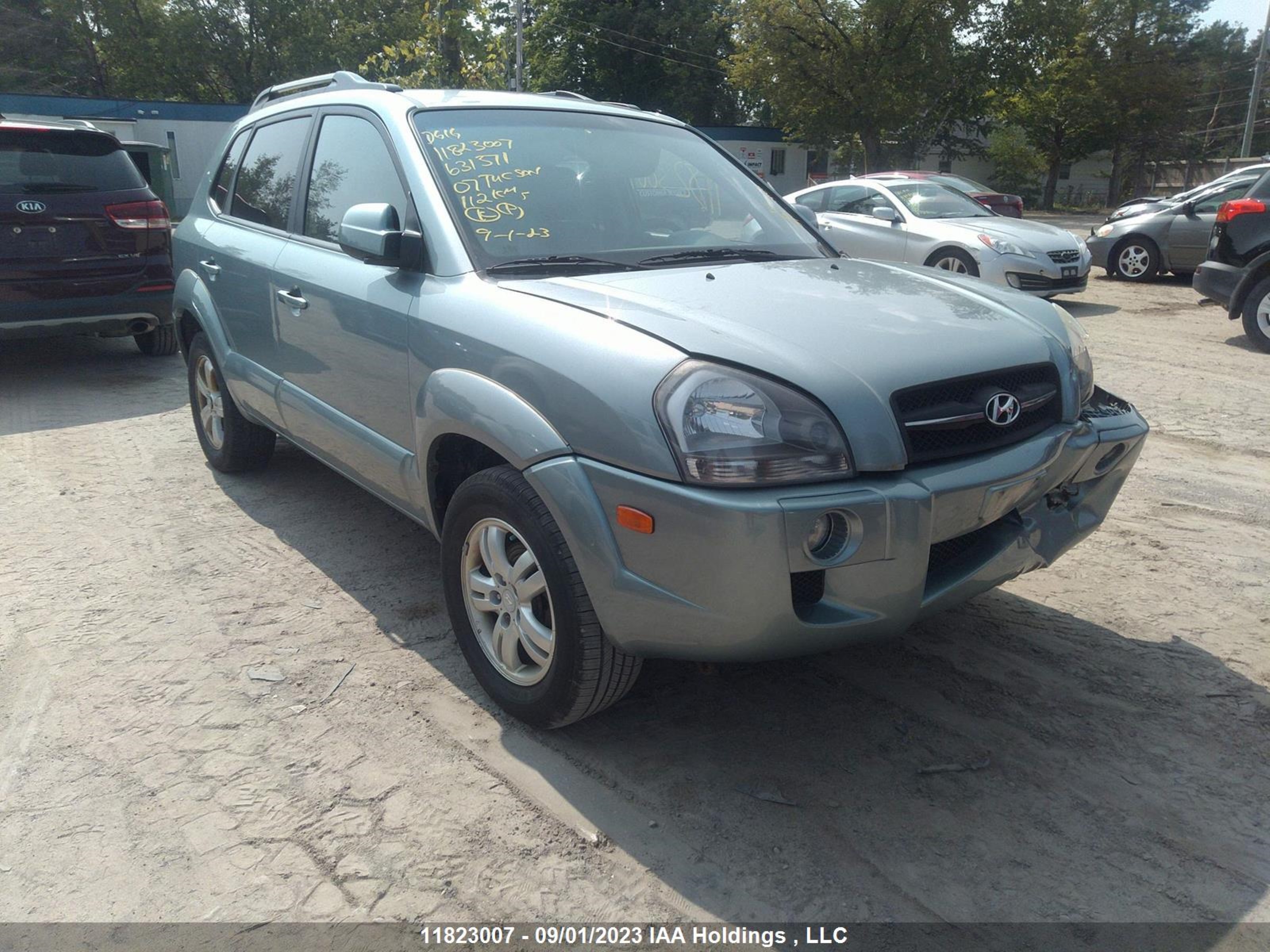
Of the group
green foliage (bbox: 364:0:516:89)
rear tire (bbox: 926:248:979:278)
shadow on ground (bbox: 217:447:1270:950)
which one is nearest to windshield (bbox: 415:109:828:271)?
shadow on ground (bbox: 217:447:1270:950)

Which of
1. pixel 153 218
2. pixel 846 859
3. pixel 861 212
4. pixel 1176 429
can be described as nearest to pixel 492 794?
pixel 846 859

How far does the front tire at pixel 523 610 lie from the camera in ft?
8.79

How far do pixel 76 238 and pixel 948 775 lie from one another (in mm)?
7134

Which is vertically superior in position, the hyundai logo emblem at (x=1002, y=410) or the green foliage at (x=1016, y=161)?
the green foliage at (x=1016, y=161)

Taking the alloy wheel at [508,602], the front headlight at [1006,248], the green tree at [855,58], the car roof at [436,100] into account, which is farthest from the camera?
the green tree at [855,58]

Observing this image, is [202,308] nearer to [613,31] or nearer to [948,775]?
[948,775]

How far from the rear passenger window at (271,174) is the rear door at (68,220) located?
3130mm

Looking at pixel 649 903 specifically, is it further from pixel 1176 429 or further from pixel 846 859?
pixel 1176 429

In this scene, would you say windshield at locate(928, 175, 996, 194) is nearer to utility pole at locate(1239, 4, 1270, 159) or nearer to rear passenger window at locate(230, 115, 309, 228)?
rear passenger window at locate(230, 115, 309, 228)

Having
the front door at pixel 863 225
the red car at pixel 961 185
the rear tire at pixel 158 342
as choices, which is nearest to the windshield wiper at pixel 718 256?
the rear tire at pixel 158 342

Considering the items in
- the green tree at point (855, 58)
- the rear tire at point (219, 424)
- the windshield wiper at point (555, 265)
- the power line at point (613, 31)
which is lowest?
the rear tire at point (219, 424)

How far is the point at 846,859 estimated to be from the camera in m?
2.48

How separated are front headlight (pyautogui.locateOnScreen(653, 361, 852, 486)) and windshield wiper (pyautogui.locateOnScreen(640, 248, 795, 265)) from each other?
40.1 inches
